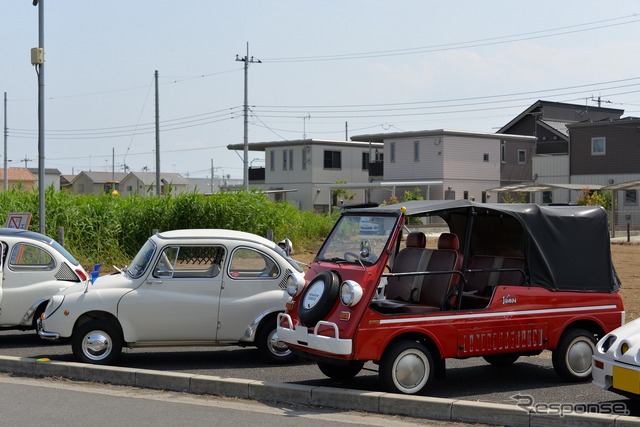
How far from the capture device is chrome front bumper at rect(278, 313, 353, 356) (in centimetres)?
865

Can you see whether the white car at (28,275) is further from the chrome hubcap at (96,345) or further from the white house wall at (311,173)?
the white house wall at (311,173)

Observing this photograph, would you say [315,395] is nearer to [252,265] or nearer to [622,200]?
[252,265]

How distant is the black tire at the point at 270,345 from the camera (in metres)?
11.1

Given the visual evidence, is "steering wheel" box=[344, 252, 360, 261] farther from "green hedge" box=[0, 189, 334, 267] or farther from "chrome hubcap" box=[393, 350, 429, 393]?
"green hedge" box=[0, 189, 334, 267]

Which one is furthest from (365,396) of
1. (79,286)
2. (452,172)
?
(452,172)

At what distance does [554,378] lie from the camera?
10258mm

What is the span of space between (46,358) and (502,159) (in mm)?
53218

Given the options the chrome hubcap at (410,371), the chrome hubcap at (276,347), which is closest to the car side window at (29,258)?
the chrome hubcap at (276,347)

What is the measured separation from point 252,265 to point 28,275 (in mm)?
3773

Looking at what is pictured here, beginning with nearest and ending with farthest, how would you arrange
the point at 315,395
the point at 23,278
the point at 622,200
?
the point at 315,395 < the point at 23,278 < the point at 622,200

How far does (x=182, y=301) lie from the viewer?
1102 cm

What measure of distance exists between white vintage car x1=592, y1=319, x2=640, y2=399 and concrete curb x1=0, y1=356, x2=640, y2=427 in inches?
19.3

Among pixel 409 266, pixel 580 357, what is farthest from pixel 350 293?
pixel 580 357

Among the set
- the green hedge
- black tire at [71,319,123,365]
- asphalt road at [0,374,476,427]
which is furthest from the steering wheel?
the green hedge
